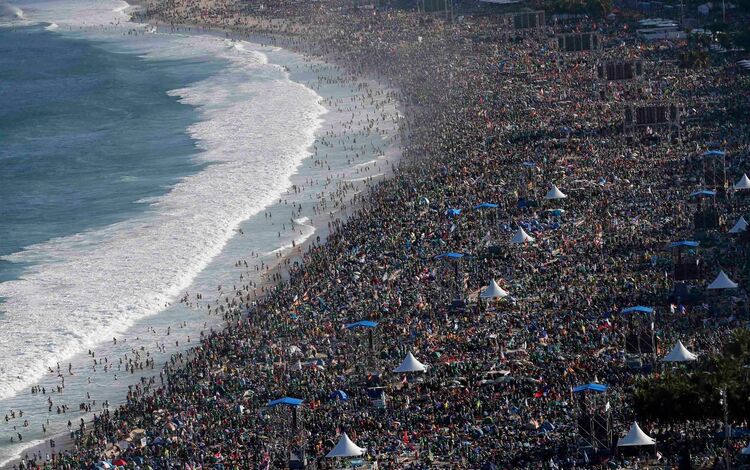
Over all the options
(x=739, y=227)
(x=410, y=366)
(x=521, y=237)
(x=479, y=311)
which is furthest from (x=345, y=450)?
(x=739, y=227)

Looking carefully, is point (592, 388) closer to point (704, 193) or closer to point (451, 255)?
point (451, 255)

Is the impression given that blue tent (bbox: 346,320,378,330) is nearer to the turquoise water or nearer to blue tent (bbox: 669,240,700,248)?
blue tent (bbox: 669,240,700,248)

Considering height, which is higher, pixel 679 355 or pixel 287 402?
pixel 679 355

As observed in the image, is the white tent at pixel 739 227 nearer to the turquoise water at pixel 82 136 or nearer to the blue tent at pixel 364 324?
the blue tent at pixel 364 324

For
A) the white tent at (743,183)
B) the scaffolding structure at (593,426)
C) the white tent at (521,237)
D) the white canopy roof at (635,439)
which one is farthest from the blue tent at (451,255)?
the white canopy roof at (635,439)

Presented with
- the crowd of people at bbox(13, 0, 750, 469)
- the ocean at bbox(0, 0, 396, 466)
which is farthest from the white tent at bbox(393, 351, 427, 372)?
the ocean at bbox(0, 0, 396, 466)

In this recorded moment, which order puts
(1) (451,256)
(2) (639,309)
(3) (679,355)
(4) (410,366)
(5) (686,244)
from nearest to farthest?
(3) (679,355) → (4) (410,366) → (2) (639,309) → (5) (686,244) → (1) (451,256)
